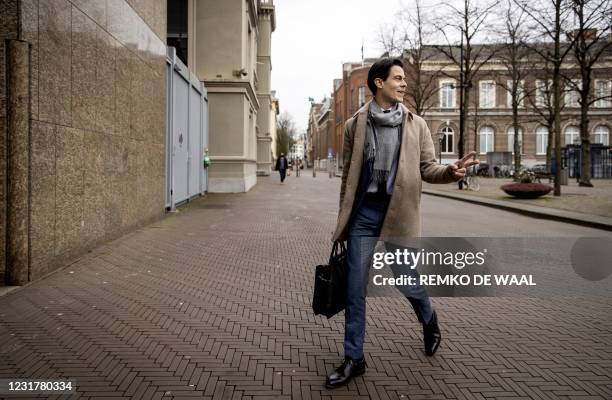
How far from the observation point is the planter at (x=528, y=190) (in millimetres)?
19125

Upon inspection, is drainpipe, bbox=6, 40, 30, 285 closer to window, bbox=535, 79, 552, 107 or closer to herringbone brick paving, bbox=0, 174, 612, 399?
herringbone brick paving, bbox=0, 174, 612, 399

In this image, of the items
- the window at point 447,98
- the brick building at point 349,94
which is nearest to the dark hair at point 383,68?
the brick building at point 349,94

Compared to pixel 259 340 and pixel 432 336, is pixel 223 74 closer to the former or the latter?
pixel 259 340

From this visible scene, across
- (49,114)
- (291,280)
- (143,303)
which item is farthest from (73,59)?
(291,280)

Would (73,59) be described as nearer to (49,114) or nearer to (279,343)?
(49,114)

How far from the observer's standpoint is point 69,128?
21.4 feet

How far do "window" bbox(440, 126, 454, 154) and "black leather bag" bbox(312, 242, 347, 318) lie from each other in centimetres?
5617

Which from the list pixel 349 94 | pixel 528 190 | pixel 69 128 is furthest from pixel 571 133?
pixel 69 128

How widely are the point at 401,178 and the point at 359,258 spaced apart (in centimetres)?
59

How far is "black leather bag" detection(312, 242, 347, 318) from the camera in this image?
3.28 m

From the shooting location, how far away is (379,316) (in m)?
4.73

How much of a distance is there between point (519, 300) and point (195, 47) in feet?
62.2

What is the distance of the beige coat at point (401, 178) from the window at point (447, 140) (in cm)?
5582

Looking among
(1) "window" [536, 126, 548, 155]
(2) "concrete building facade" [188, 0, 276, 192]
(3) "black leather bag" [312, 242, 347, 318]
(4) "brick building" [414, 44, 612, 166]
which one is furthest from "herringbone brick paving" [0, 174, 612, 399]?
(1) "window" [536, 126, 548, 155]
